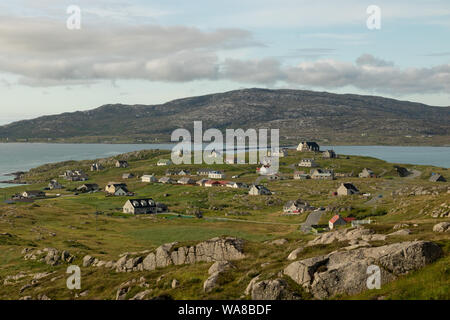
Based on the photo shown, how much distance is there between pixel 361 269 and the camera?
25.7 meters

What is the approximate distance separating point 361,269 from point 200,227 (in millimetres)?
A: 64614

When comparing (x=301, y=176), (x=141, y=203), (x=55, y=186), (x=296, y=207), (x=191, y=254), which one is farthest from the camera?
(x=55, y=186)

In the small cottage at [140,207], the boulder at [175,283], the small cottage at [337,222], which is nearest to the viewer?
the boulder at [175,283]

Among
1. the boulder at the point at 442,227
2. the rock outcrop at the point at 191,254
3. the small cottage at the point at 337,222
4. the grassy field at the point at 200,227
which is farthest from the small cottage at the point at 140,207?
the boulder at the point at 442,227

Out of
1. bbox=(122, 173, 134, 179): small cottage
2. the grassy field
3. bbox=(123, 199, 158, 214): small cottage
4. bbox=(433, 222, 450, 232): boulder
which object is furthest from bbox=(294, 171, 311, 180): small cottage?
bbox=(433, 222, 450, 232): boulder

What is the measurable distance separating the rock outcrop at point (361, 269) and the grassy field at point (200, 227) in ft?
2.65

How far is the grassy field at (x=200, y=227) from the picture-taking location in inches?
1185

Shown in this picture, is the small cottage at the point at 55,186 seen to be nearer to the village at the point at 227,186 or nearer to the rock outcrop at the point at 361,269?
the village at the point at 227,186

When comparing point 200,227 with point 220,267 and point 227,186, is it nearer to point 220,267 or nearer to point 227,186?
point 220,267

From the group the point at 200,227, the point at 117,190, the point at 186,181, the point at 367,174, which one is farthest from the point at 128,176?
the point at 200,227

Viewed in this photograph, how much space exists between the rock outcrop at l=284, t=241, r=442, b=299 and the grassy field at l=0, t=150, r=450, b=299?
0.81 meters

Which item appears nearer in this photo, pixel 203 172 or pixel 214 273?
pixel 214 273
